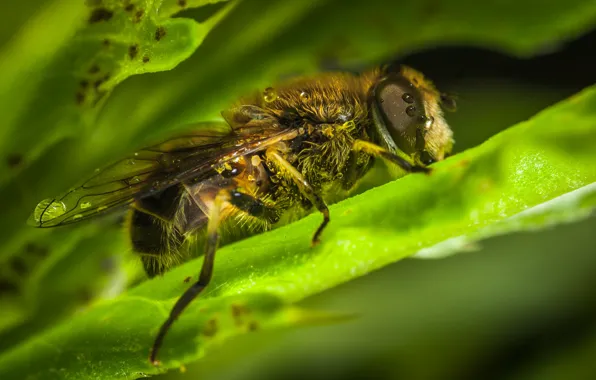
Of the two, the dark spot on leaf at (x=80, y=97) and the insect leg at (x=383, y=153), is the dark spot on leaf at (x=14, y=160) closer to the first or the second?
the dark spot on leaf at (x=80, y=97)

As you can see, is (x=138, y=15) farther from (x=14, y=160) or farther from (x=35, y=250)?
(x=35, y=250)

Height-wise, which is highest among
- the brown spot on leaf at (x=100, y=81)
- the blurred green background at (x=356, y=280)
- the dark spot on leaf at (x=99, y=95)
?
the brown spot on leaf at (x=100, y=81)

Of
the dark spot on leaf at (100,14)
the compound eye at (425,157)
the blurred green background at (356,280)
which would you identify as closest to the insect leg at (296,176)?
the blurred green background at (356,280)

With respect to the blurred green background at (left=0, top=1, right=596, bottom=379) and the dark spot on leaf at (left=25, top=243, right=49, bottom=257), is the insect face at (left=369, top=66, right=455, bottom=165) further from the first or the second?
the dark spot on leaf at (left=25, top=243, right=49, bottom=257)

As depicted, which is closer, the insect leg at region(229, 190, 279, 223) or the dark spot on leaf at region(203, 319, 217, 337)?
the dark spot on leaf at region(203, 319, 217, 337)

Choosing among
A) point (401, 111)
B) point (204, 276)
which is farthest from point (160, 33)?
point (401, 111)

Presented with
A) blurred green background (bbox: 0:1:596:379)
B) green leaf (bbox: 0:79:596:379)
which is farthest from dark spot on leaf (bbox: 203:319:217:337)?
blurred green background (bbox: 0:1:596:379)
